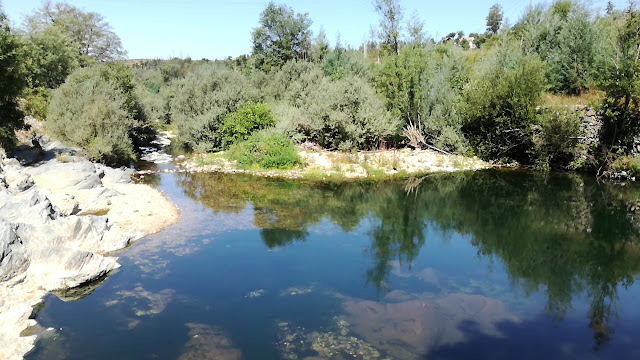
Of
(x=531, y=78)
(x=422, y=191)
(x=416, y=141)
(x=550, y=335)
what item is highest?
(x=531, y=78)

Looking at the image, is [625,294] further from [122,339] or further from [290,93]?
[290,93]

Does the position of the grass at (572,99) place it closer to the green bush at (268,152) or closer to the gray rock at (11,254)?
the green bush at (268,152)

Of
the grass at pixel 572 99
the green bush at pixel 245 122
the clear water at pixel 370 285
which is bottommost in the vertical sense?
the clear water at pixel 370 285

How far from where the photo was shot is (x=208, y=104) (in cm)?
2959

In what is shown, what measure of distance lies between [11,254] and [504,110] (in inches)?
932

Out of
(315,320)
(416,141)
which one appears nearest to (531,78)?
(416,141)

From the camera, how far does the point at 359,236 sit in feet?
47.6

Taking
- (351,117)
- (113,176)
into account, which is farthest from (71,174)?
(351,117)

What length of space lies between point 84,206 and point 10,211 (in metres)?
4.12

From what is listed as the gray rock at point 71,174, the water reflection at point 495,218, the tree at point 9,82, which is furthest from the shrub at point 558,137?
the tree at point 9,82

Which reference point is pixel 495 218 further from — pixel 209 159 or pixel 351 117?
pixel 209 159

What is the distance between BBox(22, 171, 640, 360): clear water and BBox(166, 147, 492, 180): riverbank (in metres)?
5.00

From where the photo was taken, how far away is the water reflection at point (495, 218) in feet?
37.5

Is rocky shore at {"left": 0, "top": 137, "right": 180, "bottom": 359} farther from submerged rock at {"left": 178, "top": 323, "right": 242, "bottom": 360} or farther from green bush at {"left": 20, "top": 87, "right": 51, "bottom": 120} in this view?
green bush at {"left": 20, "top": 87, "right": 51, "bottom": 120}
